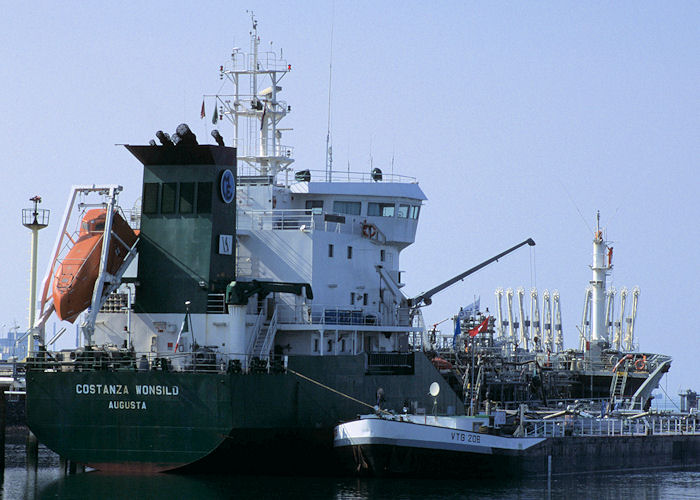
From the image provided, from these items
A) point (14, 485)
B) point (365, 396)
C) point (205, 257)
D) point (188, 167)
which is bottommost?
point (14, 485)

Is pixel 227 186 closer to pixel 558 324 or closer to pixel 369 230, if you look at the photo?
pixel 369 230

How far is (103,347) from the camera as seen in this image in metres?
37.2

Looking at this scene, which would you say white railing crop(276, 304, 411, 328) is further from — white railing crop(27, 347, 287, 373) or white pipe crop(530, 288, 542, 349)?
white pipe crop(530, 288, 542, 349)

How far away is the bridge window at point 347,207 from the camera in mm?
42750

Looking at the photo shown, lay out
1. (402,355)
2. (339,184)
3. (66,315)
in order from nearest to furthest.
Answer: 1. (66,315)
2. (402,355)
3. (339,184)

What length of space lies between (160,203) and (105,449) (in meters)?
7.42

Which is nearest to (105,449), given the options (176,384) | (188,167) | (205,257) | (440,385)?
(176,384)

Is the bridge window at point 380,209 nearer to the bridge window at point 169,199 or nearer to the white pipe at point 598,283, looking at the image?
the bridge window at point 169,199

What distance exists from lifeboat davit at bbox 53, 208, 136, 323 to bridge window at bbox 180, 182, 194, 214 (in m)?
1.78

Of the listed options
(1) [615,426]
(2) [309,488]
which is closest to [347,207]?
(2) [309,488]

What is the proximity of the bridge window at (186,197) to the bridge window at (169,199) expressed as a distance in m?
0.25

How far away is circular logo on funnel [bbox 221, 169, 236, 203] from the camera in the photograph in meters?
37.3

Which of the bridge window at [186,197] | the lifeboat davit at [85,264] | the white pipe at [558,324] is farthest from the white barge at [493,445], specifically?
the white pipe at [558,324]

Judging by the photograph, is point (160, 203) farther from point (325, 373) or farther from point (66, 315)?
point (325, 373)
